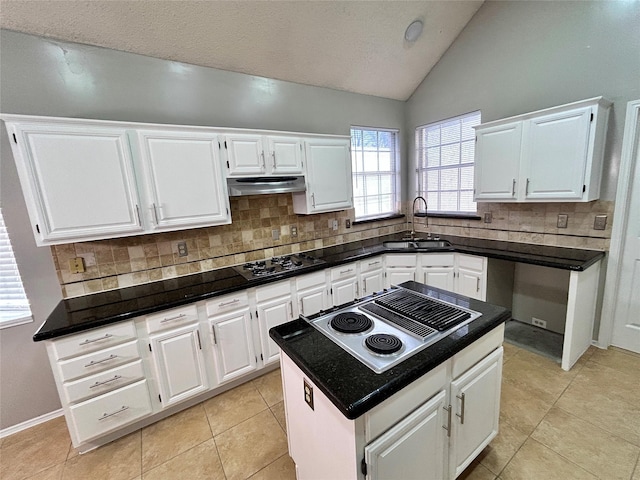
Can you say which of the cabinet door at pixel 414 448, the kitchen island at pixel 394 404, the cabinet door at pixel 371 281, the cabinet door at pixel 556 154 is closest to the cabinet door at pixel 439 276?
the cabinet door at pixel 371 281

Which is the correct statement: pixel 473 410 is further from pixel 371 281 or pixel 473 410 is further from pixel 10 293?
pixel 10 293

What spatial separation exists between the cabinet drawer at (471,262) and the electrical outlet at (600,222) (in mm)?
951

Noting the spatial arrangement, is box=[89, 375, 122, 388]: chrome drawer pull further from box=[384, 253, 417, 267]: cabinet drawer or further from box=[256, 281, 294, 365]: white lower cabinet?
box=[384, 253, 417, 267]: cabinet drawer

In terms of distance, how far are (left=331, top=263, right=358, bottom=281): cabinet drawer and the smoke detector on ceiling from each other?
248 centimetres

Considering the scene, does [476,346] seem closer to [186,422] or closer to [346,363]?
[346,363]

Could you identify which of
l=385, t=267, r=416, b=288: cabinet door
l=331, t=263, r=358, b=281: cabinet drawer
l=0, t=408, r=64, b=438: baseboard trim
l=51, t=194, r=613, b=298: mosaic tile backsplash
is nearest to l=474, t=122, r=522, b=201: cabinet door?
l=51, t=194, r=613, b=298: mosaic tile backsplash

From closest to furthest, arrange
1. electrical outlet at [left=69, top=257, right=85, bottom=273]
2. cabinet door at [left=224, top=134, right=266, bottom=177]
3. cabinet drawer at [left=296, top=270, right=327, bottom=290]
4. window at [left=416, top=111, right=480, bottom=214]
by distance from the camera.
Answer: electrical outlet at [left=69, top=257, right=85, bottom=273], cabinet door at [left=224, top=134, right=266, bottom=177], cabinet drawer at [left=296, top=270, right=327, bottom=290], window at [left=416, top=111, right=480, bottom=214]

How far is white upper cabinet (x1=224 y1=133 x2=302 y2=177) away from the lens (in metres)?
2.33

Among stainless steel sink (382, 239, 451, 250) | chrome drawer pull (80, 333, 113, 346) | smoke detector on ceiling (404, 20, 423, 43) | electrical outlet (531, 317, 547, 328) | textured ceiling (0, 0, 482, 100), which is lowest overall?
electrical outlet (531, 317, 547, 328)

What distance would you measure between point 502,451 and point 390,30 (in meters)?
3.60

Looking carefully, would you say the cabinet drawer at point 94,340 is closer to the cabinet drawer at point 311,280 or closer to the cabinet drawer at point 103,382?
the cabinet drawer at point 103,382

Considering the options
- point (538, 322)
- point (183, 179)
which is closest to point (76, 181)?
point (183, 179)

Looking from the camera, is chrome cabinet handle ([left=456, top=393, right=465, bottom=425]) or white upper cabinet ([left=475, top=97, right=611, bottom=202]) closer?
chrome cabinet handle ([left=456, top=393, right=465, bottom=425])

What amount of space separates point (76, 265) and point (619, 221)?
176 inches
